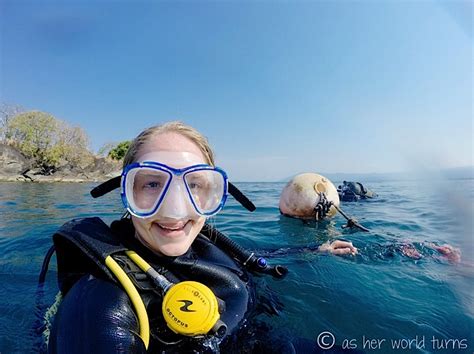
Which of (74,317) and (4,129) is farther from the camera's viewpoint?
(4,129)

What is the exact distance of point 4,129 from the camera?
1210 inches

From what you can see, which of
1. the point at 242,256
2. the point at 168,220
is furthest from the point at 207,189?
the point at 242,256

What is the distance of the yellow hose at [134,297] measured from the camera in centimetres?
126

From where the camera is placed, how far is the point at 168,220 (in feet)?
5.03

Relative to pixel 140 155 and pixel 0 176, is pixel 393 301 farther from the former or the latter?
pixel 0 176

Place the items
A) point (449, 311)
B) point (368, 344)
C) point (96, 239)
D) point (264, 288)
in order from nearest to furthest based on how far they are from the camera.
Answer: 1. point (96, 239)
2. point (368, 344)
3. point (449, 311)
4. point (264, 288)

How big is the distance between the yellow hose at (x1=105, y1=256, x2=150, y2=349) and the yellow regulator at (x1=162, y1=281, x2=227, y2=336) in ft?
0.34

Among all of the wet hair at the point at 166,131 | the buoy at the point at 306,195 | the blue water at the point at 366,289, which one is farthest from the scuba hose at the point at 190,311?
the buoy at the point at 306,195

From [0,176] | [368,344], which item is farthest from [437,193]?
[0,176]

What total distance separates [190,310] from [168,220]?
1.57 feet

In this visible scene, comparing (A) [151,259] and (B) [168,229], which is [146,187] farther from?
(A) [151,259]

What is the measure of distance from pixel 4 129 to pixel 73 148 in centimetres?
705

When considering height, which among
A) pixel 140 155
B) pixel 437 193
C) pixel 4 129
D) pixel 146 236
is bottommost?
pixel 146 236

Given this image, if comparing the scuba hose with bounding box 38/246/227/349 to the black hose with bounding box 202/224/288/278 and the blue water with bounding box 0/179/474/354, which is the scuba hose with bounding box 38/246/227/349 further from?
the black hose with bounding box 202/224/288/278
